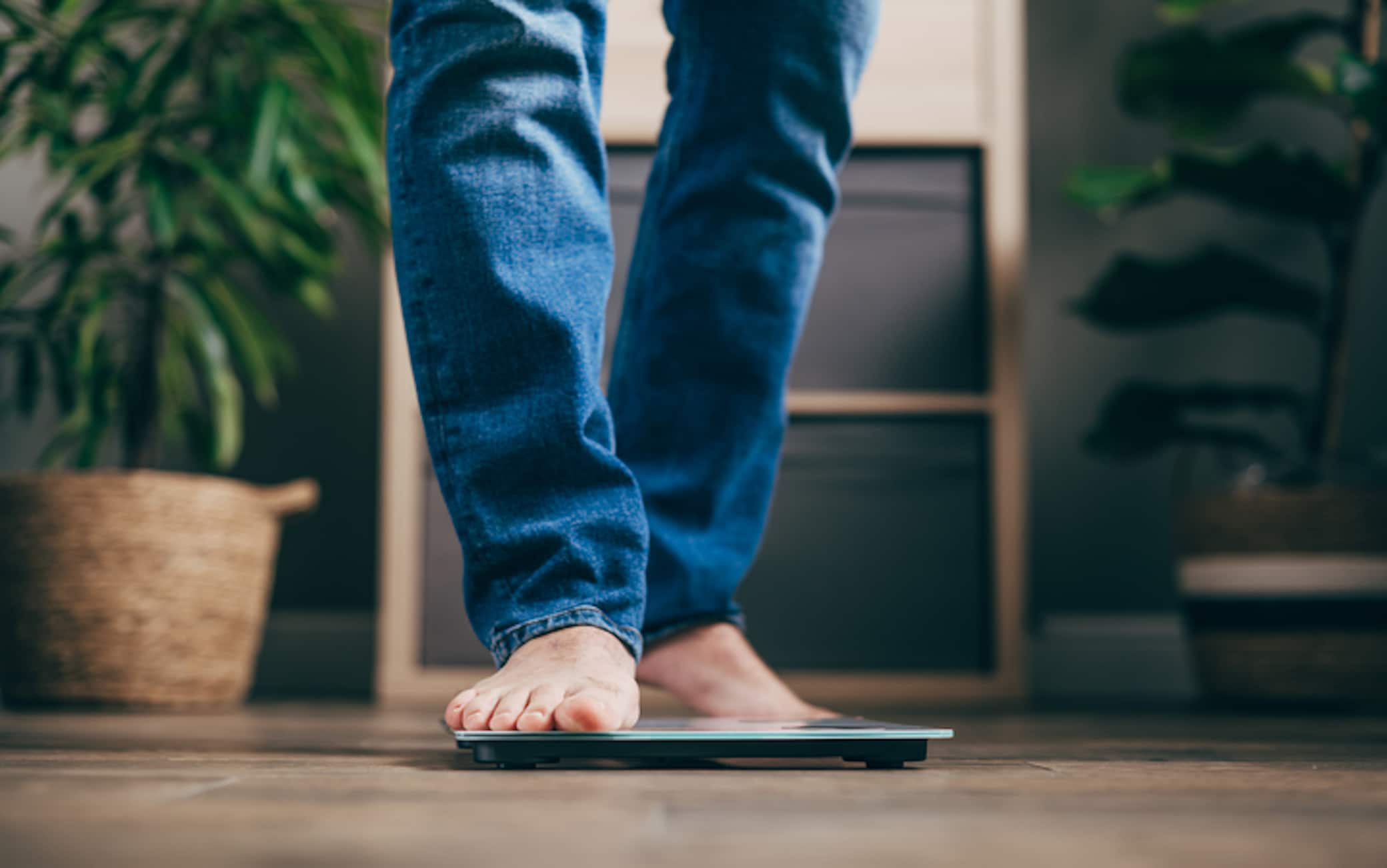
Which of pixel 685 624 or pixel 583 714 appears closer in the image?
pixel 583 714

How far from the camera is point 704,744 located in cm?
65

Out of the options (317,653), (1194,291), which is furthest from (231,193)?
(1194,291)

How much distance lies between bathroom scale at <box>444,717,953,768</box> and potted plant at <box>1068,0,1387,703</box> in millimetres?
1116

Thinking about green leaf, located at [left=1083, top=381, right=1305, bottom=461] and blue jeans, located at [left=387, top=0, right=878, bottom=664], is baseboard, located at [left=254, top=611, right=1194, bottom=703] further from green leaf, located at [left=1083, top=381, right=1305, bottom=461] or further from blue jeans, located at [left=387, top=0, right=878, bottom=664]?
blue jeans, located at [left=387, top=0, right=878, bottom=664]

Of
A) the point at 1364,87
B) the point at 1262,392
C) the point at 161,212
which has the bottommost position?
the point at 1262,392

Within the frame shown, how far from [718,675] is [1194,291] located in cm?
117

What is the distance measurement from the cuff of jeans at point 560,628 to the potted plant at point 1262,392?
1.15m

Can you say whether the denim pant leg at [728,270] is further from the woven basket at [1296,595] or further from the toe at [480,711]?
the woven basket at [1296,595]

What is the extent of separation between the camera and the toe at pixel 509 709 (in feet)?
2.18

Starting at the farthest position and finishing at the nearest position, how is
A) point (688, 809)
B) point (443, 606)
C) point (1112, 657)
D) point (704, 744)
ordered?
point (1112, 657)
point (443, 606)
point (704, 744)
point (688, 809)

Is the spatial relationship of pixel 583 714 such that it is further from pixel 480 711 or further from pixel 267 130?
pixel 267 130

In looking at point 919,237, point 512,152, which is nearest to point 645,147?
point 919,237

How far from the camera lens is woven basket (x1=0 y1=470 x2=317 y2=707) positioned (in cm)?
150

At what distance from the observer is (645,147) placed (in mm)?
1774
